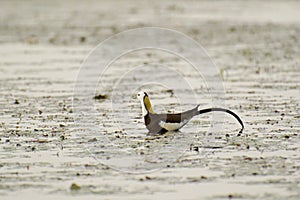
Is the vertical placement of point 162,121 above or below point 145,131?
above

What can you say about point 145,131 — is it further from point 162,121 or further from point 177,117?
point 177,117

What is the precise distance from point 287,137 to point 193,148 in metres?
1.36

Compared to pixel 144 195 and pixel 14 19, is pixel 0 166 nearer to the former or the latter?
pixel 144 195

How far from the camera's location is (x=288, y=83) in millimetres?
15820

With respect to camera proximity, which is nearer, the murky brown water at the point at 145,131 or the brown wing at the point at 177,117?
the murky brown water at the point at 145,131

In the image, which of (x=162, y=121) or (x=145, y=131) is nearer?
(x=162, y=121)

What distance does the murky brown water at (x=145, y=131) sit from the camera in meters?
8.45

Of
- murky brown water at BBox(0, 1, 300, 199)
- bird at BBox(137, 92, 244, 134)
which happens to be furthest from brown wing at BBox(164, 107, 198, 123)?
murky brown water at BBox(0, 1, 300, 199)

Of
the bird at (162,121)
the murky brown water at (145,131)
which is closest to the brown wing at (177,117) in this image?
the bird at (162,121)

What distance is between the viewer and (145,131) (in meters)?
11.4

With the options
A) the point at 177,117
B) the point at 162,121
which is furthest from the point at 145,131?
the point at 177,117

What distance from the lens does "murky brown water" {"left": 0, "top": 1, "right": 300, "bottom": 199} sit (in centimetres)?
845

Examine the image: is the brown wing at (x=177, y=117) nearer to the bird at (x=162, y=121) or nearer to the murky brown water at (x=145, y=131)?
the bird at (x=162, y=121)

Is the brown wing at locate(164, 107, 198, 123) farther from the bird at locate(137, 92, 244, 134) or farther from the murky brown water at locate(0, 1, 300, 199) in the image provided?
the murky brown water at locate(0, 1, 300, 199)
